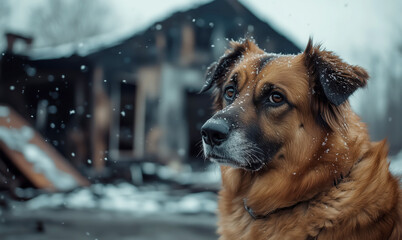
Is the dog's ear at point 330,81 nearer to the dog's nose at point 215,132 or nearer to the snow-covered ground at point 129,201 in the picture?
the dog's nose at point 215,132

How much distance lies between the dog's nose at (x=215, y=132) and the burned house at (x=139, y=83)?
379 inches

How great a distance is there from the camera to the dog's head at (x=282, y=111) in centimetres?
240

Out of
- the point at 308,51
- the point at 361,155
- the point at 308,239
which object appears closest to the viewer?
the point at 308,239

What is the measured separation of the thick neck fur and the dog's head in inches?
2.0

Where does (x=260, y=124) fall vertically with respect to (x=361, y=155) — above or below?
above

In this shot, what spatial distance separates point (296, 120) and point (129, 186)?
7.98 meters

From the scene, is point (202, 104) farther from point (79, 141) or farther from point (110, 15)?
point (110, 15)

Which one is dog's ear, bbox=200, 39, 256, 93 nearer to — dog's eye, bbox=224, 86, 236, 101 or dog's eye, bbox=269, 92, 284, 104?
dog's eye, bbox=224, 86, 236, 101

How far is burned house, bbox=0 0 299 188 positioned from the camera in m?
11.9

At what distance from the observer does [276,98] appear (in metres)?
2.58

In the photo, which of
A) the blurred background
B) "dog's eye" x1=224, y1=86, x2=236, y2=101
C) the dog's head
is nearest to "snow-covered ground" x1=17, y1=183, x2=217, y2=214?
the blurred background

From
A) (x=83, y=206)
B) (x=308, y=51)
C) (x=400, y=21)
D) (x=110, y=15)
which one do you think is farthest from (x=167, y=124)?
(x=110, y=15)

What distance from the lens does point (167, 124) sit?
1238 centimetres

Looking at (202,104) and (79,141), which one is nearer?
(79,141)
